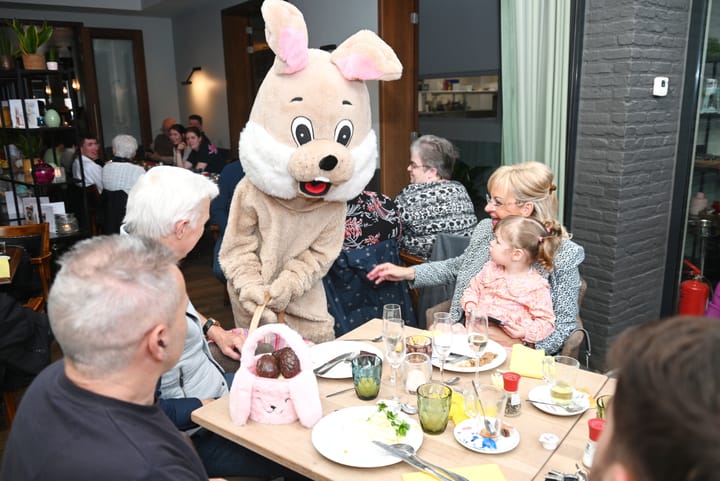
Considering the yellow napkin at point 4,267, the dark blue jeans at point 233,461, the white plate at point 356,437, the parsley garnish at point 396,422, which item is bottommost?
the dark blue jeans at point 233,461

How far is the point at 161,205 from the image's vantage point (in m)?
1.81

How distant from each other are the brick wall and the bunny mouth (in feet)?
5.77

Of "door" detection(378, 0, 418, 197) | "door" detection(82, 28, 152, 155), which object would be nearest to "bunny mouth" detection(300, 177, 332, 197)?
"door" detection(378, 0, 418, 197)

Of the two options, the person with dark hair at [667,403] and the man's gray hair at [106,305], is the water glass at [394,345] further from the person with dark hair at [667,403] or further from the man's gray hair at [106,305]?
the person with dark hair at [667,403]

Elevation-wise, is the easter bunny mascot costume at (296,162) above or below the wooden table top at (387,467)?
above

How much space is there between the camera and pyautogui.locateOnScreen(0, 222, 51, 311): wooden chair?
11.2 ft

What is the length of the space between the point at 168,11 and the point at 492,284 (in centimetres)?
766

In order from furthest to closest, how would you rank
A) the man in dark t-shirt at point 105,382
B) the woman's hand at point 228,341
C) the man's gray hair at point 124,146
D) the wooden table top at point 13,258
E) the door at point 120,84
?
the door at point 120,84 < the man's gray hair at point 124,146 < the wooden table top at point 13,258 < the woman's hand at point 228,341 < the man in dark t-shirt at point 105,382

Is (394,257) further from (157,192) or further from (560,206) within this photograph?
(157,192)

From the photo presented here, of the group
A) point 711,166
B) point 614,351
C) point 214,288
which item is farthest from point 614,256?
point 214,288

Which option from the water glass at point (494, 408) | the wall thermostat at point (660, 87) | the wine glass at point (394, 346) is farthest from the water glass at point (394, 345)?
the wall thermostat at point (660, 87)

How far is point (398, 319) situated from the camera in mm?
1758

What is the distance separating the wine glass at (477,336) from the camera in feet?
5.38

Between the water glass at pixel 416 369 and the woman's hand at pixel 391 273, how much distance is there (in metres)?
0.95
